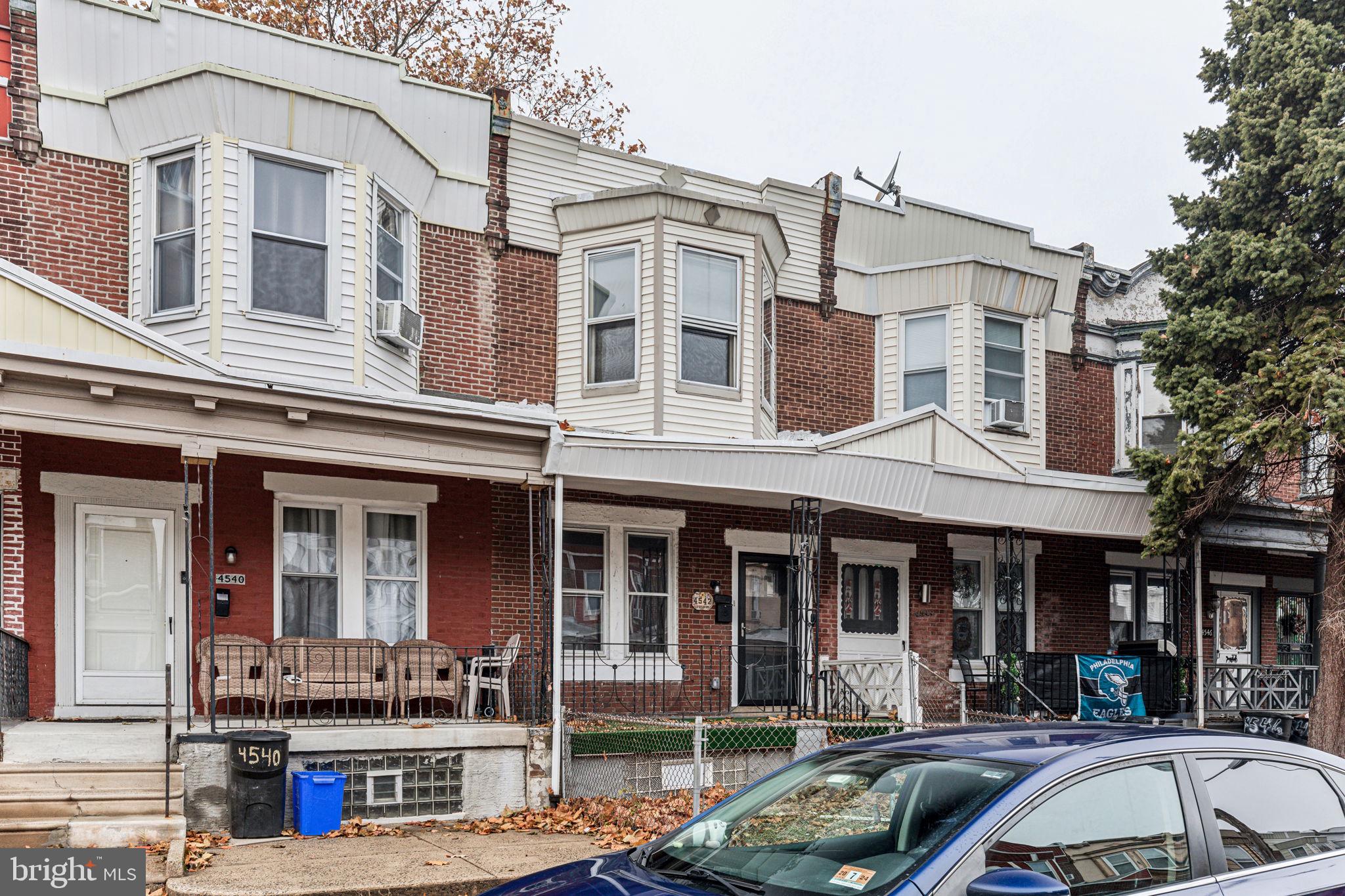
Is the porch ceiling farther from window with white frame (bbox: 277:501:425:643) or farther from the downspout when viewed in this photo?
window with white frame (bbox: 277:501:425:643)

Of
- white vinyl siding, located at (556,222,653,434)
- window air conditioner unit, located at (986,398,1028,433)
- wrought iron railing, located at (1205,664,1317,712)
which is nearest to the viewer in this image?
white vinyl siding, located at (556,222,653,434)

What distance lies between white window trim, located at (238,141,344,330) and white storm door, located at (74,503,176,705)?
7.38ft

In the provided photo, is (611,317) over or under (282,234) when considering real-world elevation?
under

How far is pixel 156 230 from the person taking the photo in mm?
11867

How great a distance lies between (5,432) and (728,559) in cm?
810

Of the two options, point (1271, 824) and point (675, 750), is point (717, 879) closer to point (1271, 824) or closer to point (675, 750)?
point (1271, 824)

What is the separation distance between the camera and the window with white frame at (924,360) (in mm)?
16406

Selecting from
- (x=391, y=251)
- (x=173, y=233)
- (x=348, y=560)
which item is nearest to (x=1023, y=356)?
(x=391, y=251)

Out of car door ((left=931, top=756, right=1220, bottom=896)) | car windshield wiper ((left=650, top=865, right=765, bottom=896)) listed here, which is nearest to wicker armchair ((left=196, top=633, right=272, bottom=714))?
car windshield wiper ((left=650, top=865, right=765, bottom=896))

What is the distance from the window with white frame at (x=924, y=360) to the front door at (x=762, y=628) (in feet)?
10.6

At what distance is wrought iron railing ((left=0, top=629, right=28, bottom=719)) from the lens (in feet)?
32.8

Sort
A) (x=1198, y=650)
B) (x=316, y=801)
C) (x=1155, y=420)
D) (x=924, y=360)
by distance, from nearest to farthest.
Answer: (x=316, y=801), (x=1198, y=650), (x=924, y=360), (x=1155, y=420)

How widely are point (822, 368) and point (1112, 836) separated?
40.1ft

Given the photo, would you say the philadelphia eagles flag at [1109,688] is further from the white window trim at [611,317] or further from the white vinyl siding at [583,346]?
the white window trim at [611,317]
